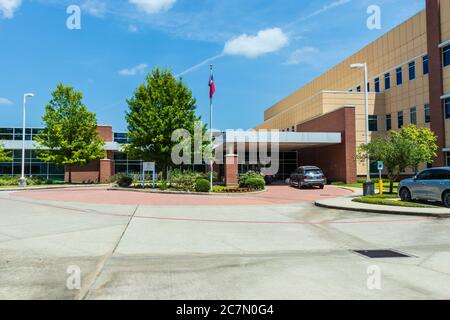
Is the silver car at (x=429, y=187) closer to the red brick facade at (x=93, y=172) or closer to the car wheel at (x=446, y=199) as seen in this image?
the car wheel at (x=446, y=199)

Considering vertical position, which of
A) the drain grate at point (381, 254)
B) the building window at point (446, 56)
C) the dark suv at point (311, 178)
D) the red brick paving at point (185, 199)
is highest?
the building window at point (446, 56)

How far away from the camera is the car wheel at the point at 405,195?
18562 mm

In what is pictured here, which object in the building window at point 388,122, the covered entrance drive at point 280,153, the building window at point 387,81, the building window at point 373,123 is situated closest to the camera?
the covered entrance drive at point 280,153

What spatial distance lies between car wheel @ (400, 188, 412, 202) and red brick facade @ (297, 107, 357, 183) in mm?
14354

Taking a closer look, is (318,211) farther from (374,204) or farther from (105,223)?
(105,223)

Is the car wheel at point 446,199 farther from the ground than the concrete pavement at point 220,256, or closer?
farther from the ground

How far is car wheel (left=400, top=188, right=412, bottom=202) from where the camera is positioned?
60.9ft

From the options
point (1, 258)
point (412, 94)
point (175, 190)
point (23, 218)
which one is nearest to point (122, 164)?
point (175, 190)

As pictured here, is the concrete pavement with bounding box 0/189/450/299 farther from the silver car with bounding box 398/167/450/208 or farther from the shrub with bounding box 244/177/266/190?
the shrub with bounding box 244/177/266/190

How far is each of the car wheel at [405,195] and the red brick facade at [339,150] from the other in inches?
565

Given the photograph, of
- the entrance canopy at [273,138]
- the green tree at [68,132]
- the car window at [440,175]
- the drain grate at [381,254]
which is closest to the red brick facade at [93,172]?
the green tree at [68,132]

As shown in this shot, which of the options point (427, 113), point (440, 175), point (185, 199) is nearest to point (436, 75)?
point (427, 113)

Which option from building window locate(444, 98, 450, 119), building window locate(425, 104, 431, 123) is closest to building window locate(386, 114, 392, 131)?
building window locate(425, 104, 431, 123)

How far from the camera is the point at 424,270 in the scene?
6.70 metres
